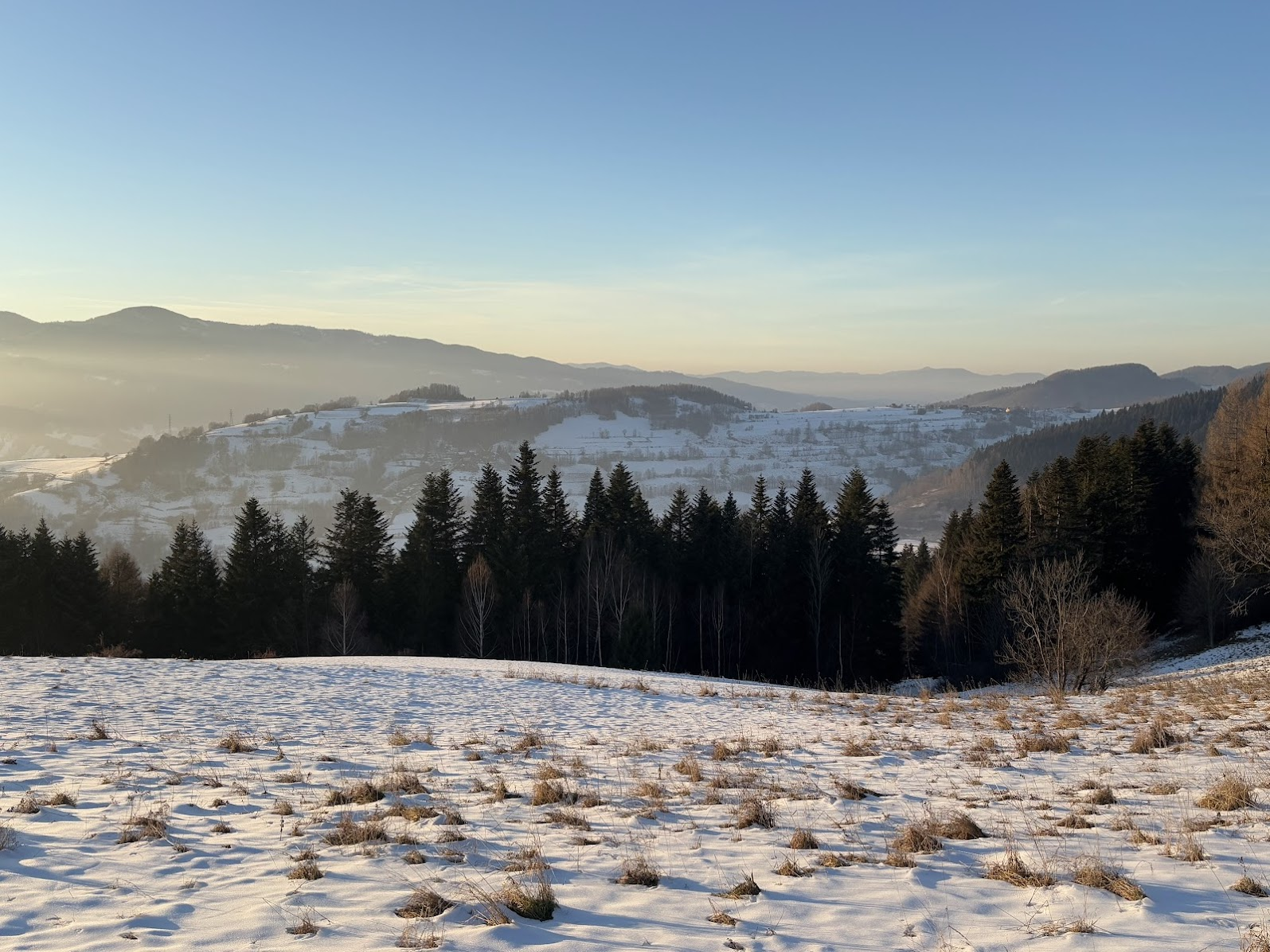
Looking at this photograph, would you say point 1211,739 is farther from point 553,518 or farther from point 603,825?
point 553,518

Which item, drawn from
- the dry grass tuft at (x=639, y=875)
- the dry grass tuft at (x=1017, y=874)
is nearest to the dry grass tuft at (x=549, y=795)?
the dry grass tuft at (x=639, y=875)

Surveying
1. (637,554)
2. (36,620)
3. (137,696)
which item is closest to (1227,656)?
(637,554)

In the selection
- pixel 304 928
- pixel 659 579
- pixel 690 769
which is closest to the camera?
pixel 304 928

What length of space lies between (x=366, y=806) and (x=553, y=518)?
4218 cm

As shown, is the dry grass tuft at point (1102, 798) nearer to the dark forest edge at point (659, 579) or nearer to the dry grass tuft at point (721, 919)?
the dry grass tuft at point (721, 919)

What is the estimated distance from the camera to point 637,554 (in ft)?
166

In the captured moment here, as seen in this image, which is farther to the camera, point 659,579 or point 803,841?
point 659,579

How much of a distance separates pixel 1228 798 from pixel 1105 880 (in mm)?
3227

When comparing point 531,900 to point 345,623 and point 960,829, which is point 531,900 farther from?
point 345,623

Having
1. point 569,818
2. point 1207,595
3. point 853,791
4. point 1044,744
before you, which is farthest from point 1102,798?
point 1207,595

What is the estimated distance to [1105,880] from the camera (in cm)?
575

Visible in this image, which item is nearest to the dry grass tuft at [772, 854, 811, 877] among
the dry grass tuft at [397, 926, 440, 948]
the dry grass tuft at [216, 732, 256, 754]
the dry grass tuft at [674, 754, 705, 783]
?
the dry grass tuft at [397, 926, 440, 948]

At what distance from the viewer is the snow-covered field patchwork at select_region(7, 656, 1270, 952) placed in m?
5.35

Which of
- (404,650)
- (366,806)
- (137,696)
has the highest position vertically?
(366,806)
